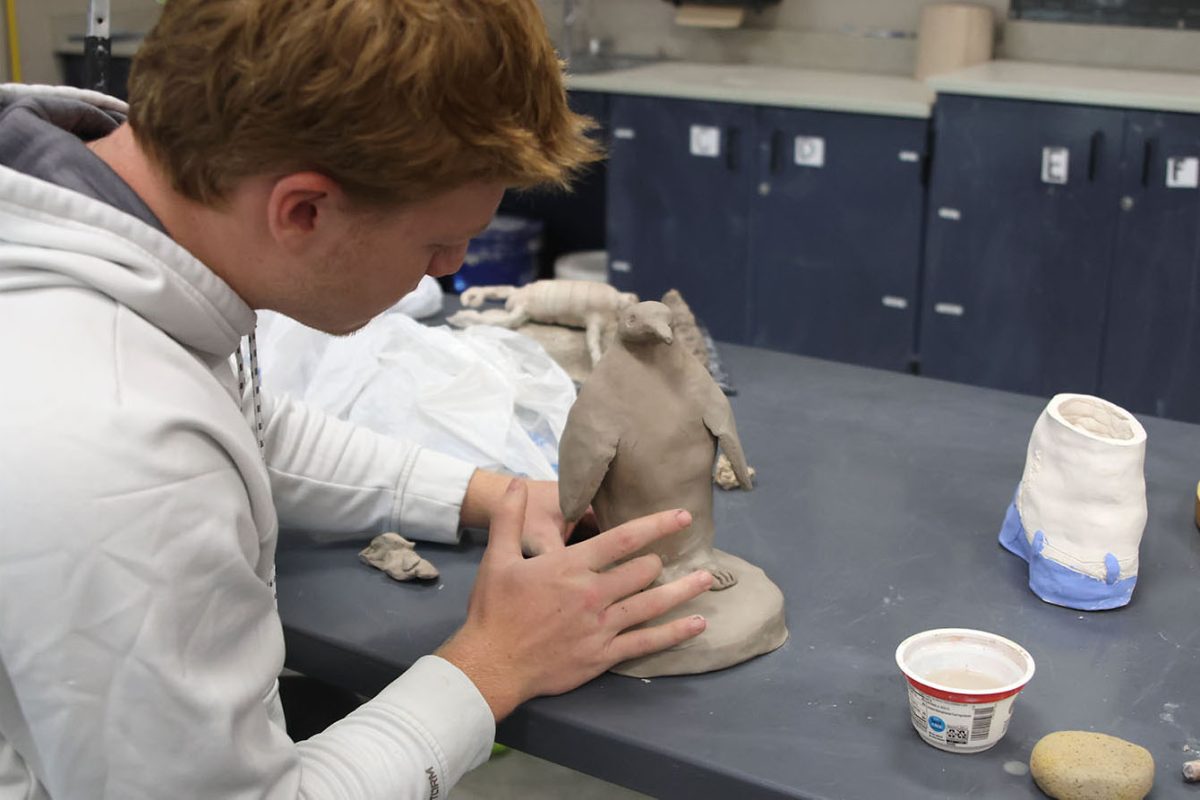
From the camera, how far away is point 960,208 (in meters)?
3.35

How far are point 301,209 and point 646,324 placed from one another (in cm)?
37

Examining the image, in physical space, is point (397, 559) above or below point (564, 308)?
below

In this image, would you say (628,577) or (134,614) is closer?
(134,614)

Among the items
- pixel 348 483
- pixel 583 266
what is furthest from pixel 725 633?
pixel 583 266

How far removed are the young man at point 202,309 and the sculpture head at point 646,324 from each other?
0.20 m

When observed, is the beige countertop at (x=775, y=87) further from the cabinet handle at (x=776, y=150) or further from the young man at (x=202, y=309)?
the young man at (x=202, y=309)

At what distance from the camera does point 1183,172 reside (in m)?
3.09

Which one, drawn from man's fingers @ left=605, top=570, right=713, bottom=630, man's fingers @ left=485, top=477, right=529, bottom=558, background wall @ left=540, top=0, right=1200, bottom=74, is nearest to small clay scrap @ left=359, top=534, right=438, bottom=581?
man's fingers @ left=485, top=477, right=529, bottom=558

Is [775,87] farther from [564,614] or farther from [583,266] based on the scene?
[564,614]

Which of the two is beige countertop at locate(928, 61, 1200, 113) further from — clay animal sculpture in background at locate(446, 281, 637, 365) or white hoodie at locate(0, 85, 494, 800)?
white hoodie at locate(0, 85, 494, 800)

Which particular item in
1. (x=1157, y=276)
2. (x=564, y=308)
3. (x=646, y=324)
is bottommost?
(x=1157, y=276)

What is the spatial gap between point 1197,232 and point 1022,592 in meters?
2.19

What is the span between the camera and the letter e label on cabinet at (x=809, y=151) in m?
3.50

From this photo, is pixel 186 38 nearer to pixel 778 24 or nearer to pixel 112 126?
pixel 112 126
